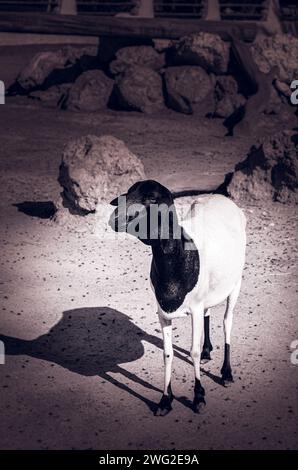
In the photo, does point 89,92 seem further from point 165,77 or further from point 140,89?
point 165,77

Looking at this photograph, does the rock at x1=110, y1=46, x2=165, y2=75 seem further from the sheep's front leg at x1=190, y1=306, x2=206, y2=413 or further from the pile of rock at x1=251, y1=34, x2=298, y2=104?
the sheep's front leg at x1=190, y1=306, x2=206, y2=413

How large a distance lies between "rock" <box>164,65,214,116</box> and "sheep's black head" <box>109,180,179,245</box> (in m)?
12.9

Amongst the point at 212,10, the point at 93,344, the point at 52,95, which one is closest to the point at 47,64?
the point at 52,95

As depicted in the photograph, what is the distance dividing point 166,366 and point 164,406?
321mm

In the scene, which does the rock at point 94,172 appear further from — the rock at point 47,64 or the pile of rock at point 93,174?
the rock at point 47,64

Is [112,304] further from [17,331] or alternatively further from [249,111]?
[249,111]

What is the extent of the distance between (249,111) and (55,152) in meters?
4.91

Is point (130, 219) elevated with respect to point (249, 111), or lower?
elevated

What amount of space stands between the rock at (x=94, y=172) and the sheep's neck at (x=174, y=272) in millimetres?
4798

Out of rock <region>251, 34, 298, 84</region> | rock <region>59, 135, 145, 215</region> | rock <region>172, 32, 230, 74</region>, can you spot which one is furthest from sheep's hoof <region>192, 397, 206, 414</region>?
rock <region>251, 34, 298, 84</region>

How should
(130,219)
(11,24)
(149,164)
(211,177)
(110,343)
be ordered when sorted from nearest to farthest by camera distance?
(130,219) < (110,343) < (211,177) < (149,164) < (11,24)

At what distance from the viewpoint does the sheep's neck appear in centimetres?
552

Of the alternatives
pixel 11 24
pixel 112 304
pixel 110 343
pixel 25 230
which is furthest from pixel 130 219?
pixel 11 24

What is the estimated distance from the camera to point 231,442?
5.57m
